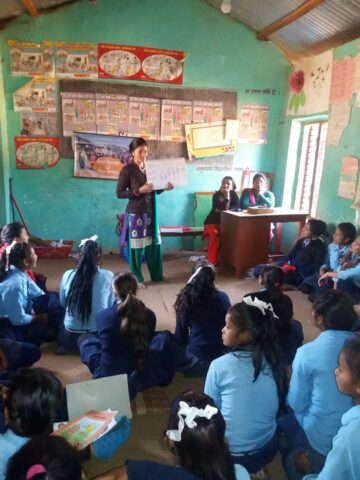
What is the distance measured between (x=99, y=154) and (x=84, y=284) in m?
2.91

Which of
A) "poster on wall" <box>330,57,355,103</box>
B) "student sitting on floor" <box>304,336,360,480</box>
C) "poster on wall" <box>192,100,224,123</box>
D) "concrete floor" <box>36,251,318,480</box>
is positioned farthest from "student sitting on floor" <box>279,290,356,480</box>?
"poster on wall" <box>192,100,224,123</box>

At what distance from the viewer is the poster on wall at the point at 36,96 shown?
4766mm

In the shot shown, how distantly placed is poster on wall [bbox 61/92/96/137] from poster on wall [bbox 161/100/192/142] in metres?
0.92

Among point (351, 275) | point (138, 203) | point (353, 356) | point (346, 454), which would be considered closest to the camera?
point (346, 454)

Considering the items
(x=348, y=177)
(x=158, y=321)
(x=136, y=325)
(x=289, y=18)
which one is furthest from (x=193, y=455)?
(x=289, y=18)

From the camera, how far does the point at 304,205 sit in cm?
537

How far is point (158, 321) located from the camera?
11.0 ft

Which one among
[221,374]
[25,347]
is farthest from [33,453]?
[25,347]

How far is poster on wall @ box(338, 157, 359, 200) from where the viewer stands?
3896 millimetres

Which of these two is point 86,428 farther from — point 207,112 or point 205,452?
point 207,112

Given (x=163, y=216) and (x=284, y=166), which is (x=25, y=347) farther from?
(x=284, y=166)

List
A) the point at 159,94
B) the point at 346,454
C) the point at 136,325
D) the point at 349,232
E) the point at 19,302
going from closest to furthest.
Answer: the point at 346,454
the point at 136,325
the point at 19,302
the point at 349,232
the point at 159,94

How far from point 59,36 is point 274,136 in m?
3.10

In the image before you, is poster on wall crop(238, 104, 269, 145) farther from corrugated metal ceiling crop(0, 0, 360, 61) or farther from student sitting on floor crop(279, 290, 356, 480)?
student sitting on floor crop(279, 290, 356, 480)
